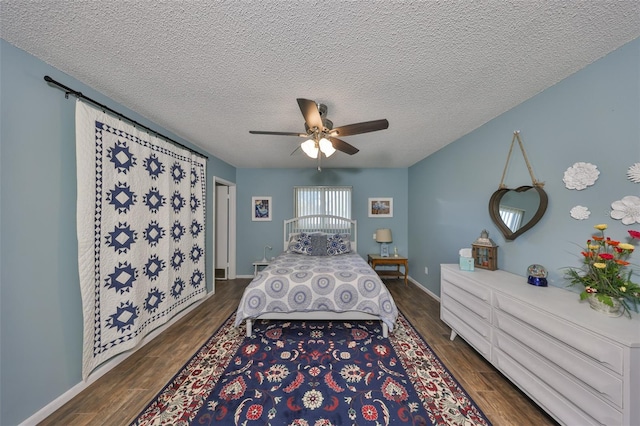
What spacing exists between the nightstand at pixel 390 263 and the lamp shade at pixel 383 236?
34 cm

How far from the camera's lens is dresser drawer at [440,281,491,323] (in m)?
1.79

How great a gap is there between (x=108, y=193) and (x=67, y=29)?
111 cm

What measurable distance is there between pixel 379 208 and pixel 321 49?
11.8ft

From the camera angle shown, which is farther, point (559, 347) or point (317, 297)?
point (317, 297)

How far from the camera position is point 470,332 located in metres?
1.97

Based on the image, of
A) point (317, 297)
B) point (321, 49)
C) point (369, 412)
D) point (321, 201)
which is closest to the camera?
point (321, 49)

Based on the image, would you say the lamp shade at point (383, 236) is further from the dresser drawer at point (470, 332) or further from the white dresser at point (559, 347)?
the white dresser at point (559, 347)

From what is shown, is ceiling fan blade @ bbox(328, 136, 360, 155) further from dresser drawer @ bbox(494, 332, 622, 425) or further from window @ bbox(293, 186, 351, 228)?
window @ bbox(293, 186, 351, 228)

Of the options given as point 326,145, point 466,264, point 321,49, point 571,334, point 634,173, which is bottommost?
point 571,334

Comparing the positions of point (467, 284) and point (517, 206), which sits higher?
point (517, 206)

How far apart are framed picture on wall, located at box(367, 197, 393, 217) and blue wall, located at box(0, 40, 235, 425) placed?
4210 mm

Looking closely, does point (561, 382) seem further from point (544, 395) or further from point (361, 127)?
point (361, 127)

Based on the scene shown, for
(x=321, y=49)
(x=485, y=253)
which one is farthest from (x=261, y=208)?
(x=485, y=253)

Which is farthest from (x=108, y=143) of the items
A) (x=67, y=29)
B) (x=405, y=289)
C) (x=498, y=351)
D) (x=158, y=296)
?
(x=405, y=289)
